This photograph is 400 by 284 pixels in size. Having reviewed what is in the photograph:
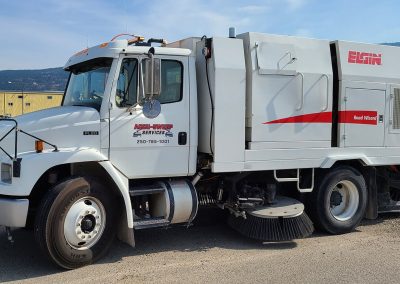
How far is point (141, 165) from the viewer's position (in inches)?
244

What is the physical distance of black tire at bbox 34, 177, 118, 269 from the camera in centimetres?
542

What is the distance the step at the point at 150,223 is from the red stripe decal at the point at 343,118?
2.09m

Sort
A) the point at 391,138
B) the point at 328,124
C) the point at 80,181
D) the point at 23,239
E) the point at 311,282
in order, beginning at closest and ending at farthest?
1. the point at 311,282
2. the point at 80,181
3. the point at 23,239
4. the point at 328,124
5. the point at 391,138

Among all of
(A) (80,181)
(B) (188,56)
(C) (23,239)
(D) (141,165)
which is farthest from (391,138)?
(C) (23,239)

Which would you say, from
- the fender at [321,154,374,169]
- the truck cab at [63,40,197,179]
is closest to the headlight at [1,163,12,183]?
the truck cab at [63,40,197,179]

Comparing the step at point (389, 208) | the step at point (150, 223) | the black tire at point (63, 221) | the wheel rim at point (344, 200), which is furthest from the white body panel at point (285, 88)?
the black tire at point (63, 221)

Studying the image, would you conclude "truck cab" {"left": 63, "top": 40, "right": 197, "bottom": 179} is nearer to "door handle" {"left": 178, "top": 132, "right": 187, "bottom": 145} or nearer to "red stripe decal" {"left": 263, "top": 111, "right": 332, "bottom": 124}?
"door handle" {"left": 178, "top": 132, "right": 187, "bottom": 145}

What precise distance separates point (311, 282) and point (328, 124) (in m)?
2.88

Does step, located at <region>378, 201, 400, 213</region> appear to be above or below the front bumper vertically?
below

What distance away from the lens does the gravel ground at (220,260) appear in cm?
542

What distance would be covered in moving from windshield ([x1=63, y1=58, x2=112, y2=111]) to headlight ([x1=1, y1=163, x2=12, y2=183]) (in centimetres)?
127

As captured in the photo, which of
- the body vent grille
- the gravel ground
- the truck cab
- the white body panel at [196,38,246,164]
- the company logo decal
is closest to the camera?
the gravel ground

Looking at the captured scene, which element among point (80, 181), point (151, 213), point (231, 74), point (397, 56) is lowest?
point (151, 213)

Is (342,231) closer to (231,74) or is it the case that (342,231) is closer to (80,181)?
(231,74)
